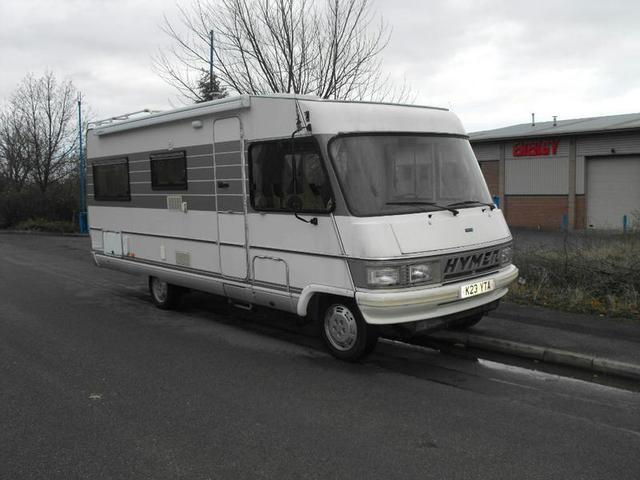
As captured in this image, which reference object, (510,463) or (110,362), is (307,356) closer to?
(110,362)

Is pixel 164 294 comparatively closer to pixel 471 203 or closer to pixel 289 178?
pixel 289 178

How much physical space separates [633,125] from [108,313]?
23.8 metres

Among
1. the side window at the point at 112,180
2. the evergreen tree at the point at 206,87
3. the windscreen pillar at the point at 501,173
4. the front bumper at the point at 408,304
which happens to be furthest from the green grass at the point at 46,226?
the front bumper at the point at 408,304

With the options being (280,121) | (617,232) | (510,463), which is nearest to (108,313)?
(280,121)

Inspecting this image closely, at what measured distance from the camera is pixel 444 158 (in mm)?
6254

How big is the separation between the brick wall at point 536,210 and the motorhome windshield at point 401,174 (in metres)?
23.3

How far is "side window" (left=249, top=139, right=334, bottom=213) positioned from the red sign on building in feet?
80.8

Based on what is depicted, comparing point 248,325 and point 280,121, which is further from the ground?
point 280,121

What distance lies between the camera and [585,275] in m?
7.93

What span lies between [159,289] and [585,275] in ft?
19.6

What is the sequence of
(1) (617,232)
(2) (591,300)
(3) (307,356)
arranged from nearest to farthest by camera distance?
(3) (307,356) → (2) (591,300) → (1) (617,232)

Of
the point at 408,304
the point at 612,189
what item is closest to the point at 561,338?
the point at 408,304

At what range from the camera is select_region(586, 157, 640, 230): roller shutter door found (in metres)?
26.2

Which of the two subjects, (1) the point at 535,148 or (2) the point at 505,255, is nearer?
(2) the point at 505,255
